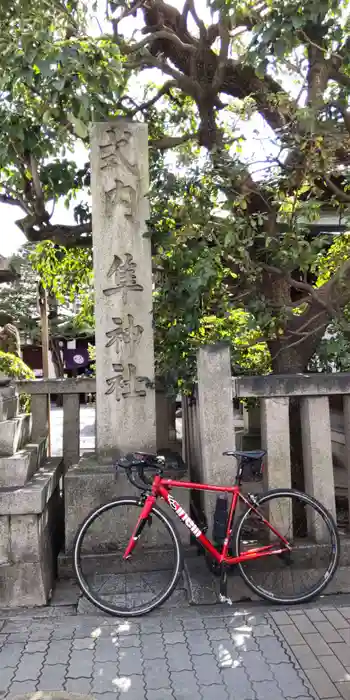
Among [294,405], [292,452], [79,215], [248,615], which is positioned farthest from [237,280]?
[248,615]

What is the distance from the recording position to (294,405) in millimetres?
5996

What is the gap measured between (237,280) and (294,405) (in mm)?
1387

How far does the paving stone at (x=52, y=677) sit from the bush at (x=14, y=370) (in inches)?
109

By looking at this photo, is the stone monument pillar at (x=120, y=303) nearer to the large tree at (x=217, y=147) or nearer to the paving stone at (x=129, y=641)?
the large tree at (x=217, y=147)

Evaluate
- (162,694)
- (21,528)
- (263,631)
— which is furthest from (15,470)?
(263,631)

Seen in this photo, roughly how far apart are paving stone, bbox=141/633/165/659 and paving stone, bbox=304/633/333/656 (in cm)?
97

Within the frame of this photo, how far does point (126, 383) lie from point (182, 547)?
156 centimetres

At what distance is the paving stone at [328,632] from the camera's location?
3.99m

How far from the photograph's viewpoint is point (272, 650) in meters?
3.88

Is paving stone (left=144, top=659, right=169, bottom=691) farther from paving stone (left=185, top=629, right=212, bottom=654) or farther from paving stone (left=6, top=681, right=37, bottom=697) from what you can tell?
paving stone (left=6, top=681, right=37, bottom=697)

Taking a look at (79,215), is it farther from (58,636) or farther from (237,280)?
(58,636)

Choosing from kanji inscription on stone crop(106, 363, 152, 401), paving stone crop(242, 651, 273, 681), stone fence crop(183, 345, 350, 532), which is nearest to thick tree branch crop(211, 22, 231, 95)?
stone fence crop(183, 345, 350, 532)

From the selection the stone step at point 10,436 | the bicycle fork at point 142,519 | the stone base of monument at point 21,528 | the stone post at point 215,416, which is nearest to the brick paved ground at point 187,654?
the stone base of monument at point 21,528

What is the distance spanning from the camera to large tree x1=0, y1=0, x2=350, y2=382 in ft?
15.9
